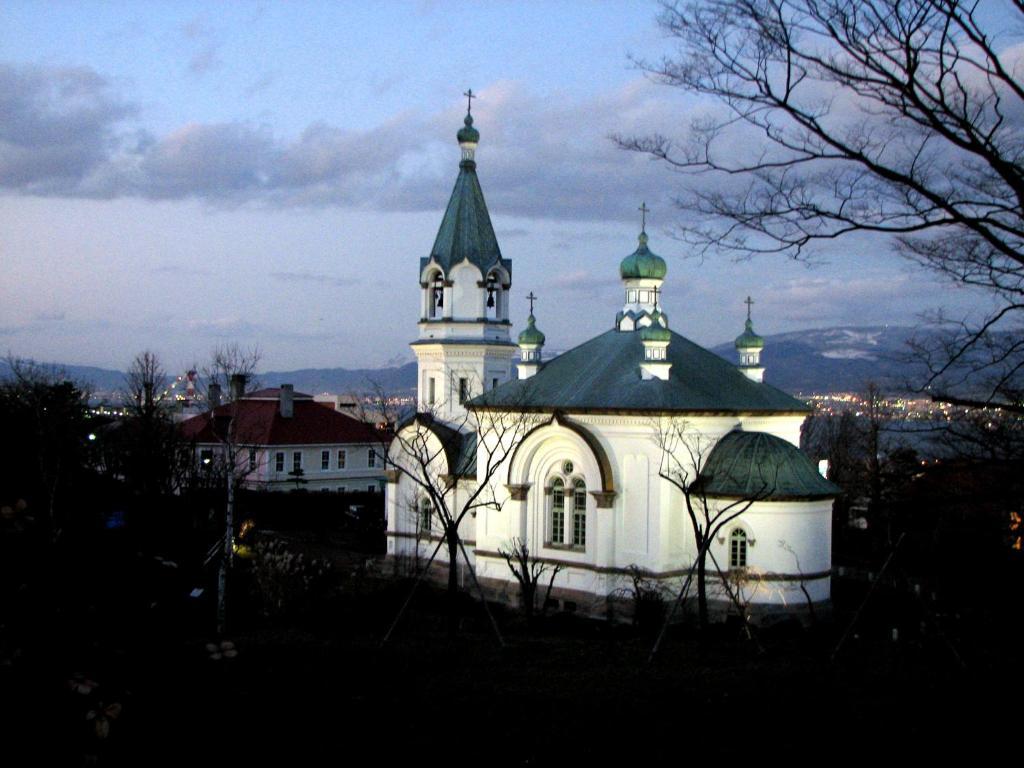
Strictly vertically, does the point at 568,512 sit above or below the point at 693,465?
below

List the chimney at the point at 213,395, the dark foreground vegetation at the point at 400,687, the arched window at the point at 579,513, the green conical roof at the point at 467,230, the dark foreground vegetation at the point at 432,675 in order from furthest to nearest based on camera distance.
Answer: the green conical roof at the point at 467,230 < the arched window at the point at 579,513 < the chimney at the point at 213,395 < the dark foreground vegetation at the point at 432,675 < the dark foreground vegetation at the point at 400,687

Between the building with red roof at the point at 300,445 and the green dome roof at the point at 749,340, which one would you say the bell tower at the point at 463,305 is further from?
the building with red roof at the point at 300,445

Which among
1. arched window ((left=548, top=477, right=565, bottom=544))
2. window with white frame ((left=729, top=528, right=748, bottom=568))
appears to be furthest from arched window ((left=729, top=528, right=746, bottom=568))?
arched window ((left=548, top=477, right=565, bottom=544))

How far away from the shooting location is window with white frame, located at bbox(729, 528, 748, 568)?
25.2 metres

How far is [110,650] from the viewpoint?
25.3 feet

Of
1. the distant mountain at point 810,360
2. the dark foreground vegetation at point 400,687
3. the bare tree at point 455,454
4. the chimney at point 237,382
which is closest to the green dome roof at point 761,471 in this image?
the bare tree at point 455,454

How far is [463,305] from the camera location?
109 feet

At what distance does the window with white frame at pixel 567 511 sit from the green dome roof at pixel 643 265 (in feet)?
22.2

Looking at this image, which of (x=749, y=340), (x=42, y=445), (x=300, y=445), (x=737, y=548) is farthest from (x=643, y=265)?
(x=300, y=445)

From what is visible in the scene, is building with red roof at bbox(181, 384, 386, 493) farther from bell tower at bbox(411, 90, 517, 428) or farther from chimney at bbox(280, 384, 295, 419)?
bell tower at bbox(411, 90, 517, 428)

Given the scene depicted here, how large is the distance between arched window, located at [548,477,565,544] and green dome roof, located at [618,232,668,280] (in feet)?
23.1

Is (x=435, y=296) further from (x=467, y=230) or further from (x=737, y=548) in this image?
(x=737, y=548)

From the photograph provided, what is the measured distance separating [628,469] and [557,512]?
246 centimetres

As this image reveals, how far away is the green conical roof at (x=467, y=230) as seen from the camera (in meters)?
32.9
